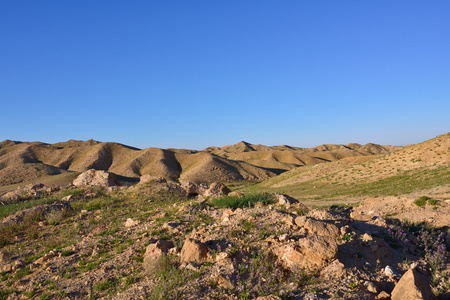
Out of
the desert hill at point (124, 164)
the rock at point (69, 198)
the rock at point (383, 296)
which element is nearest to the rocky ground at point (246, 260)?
the rock at point (383, 296)

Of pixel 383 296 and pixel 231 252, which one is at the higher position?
pixel 231 252

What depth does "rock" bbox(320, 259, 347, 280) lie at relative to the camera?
4253 mm

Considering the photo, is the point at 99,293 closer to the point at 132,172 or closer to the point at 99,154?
the point at 132,172

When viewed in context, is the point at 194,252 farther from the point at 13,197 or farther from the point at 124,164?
the point at 124,164

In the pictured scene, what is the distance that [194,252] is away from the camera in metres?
4.92

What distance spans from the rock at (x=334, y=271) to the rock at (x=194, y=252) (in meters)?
2.02

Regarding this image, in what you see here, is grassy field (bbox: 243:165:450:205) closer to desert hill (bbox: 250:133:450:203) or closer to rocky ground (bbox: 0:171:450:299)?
desert hill (bbox: 250:133:450:203)

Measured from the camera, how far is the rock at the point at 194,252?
16.0ft

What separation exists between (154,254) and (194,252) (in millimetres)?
810

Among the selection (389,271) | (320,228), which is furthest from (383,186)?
(389,271)

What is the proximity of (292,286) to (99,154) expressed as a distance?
268ft

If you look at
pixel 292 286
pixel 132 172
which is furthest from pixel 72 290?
pixel 132 172

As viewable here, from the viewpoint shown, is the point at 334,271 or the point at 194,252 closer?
the point at 334,271

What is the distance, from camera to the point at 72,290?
15.4 ft
